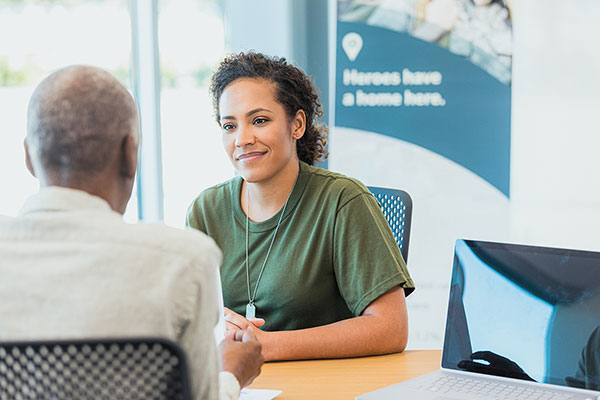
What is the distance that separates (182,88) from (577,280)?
2.61m

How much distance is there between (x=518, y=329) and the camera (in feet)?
4.83

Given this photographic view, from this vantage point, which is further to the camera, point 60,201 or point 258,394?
point 258,394

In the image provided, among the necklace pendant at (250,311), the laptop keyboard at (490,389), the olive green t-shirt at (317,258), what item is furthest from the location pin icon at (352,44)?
the laptop keyboard at (490,389)

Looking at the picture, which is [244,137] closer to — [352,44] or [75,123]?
[75,123]

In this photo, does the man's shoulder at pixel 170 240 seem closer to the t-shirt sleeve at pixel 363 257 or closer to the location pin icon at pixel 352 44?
the t-shirt sleeve at pixel 363 257

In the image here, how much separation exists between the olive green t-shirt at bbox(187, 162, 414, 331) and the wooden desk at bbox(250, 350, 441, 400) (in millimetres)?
188

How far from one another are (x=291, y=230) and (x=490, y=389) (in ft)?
2.48

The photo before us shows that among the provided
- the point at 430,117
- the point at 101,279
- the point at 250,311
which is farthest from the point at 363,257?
the point at 430,117

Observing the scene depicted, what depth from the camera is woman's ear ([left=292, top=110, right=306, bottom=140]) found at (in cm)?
219

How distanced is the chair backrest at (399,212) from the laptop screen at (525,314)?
68 cm

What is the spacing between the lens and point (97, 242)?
917 mm

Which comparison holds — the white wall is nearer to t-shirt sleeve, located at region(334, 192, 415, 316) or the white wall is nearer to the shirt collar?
t-shirt sleeve, located at region(334, 192, 415, 316)

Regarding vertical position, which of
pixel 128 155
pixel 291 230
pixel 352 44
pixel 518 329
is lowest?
pixel 518 329

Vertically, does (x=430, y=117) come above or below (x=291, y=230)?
above
